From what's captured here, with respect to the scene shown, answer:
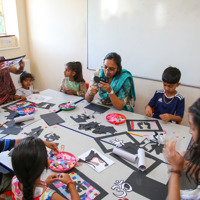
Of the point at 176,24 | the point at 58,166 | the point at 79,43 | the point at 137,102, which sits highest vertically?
the point at 176,24

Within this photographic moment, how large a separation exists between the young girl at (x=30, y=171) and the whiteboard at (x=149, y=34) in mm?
2199

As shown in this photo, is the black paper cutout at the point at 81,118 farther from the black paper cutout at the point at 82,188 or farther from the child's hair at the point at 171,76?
the child's hair at the point at 171,76

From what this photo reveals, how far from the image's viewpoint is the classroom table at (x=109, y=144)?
3.62 feet

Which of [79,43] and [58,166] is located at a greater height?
[79,43]

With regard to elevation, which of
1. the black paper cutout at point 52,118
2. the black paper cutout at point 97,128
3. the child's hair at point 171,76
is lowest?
the black paper cutout at point 97,128

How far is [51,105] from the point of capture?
85.1 inches

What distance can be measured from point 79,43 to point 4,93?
5.36 feet

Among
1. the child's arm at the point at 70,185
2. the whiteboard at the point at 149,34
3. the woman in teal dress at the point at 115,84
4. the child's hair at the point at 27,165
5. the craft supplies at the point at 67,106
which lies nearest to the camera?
the child's hair at the point at 27,165

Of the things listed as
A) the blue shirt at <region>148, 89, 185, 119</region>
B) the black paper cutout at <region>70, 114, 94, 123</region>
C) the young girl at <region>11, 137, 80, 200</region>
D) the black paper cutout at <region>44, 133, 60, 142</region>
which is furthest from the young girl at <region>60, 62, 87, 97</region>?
the young girl at <region>11, 137, 80, 200</region>

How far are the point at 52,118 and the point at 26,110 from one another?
327mm

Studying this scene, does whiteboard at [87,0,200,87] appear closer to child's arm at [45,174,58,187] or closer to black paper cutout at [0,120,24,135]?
black paper cutout at [0,120,24,135]

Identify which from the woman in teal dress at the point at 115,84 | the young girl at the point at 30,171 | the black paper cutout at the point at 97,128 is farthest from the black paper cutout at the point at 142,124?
the young girl at the point at 30,171

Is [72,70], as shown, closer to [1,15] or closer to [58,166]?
[58,166]

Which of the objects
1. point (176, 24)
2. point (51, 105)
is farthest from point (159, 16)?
point (51, 105)
